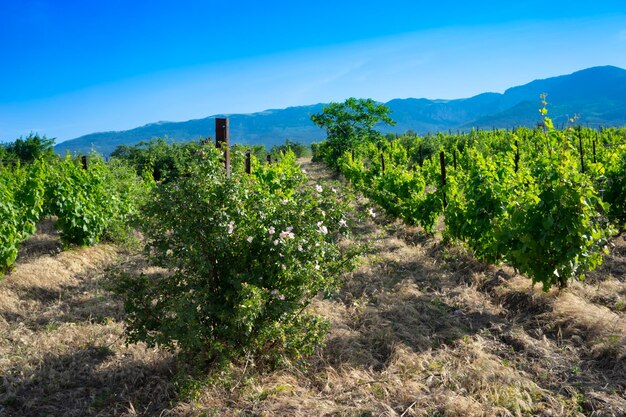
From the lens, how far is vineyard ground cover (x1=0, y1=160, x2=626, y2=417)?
3561 millimetres

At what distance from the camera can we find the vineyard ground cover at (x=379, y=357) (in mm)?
3561

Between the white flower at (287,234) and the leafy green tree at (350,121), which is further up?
the leafy green tree at (350,121)

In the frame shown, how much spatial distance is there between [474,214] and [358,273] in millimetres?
1938

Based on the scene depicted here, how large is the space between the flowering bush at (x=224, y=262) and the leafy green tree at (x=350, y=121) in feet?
87.3

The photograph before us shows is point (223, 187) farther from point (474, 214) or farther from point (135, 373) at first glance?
point (474, 214)

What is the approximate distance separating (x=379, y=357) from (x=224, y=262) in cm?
180

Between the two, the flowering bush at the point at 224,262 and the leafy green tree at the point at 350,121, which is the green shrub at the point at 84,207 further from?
the leafy green tree at the point at 350,121

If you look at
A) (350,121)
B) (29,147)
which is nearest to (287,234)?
(350,121)

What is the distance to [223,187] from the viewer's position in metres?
3.64

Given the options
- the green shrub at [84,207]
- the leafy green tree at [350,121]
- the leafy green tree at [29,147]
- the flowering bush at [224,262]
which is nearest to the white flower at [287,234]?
the flowering bush at [224,262]

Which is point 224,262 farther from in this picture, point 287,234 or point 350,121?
point 350,121

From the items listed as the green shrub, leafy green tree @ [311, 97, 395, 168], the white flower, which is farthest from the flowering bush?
leafy green tree @ [311, 97, 395, 168]

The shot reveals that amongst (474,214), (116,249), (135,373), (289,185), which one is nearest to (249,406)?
(135,373)

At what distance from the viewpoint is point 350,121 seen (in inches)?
1276
